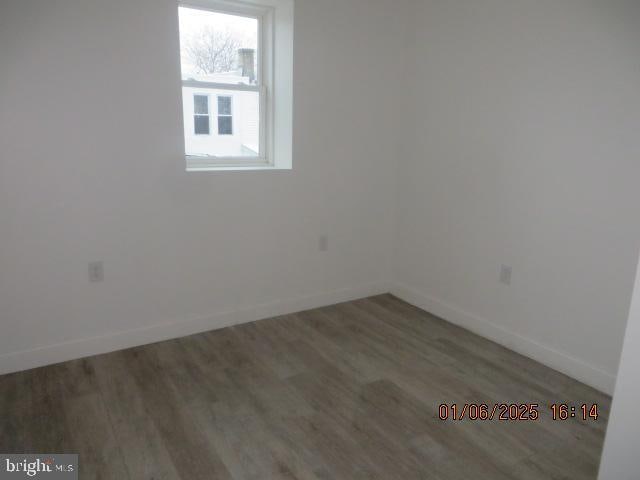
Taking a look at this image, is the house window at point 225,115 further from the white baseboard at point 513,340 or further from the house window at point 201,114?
the white baseboard at point 513,340

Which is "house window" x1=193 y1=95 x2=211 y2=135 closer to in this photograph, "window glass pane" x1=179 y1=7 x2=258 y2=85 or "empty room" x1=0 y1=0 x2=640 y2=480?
"empty room" x1=0 y1=0 x2=640 y2=480

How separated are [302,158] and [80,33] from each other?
1.46 metres

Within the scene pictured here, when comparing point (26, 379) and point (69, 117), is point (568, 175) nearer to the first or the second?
point (69, 117)

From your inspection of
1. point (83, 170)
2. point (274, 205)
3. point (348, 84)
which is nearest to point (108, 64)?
point (83, 170)

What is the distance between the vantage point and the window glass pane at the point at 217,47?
2.89m

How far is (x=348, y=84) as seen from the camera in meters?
3.26

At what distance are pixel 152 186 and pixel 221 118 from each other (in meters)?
0.72

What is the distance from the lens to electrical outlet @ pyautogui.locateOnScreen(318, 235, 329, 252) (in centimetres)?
342

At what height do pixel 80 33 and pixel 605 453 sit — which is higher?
pixel 80 33

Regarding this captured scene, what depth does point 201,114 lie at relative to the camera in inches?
119

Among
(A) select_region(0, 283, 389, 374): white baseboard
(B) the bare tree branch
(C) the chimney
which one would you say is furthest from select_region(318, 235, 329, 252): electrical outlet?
(B) the bare tree branch

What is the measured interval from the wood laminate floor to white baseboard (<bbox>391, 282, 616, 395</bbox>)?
0.21ft

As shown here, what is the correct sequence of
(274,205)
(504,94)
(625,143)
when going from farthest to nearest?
(274,205)
(504,94)
(625,143)

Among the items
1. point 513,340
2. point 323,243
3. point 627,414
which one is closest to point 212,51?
point 323,243
